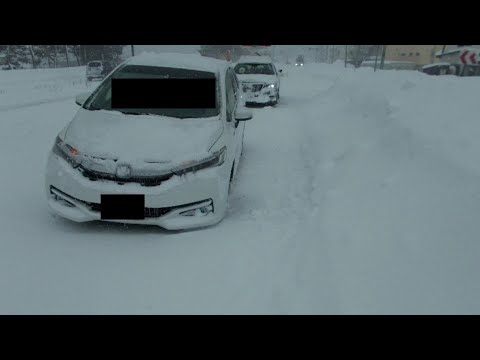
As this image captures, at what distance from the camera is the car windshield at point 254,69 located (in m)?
14.3

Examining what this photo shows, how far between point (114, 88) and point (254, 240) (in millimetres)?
2647

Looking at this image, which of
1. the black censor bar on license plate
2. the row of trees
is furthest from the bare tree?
the black censor bar on license plate

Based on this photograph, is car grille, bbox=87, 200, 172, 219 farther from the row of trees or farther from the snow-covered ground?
the row of trees

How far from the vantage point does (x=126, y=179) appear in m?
3.48

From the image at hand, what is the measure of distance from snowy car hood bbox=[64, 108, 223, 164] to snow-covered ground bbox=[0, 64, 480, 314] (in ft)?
2.70

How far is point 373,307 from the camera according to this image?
2627 mm

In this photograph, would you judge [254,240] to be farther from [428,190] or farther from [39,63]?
[39,63]

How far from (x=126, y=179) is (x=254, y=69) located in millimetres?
12018

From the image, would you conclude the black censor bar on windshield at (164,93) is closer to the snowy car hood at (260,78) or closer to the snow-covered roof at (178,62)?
the snow-covered roof at (178,62)

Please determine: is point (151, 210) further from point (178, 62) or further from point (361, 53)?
point (361, 53)

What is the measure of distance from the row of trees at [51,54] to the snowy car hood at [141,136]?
128 ft

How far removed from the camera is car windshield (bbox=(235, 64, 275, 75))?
14.3 meters

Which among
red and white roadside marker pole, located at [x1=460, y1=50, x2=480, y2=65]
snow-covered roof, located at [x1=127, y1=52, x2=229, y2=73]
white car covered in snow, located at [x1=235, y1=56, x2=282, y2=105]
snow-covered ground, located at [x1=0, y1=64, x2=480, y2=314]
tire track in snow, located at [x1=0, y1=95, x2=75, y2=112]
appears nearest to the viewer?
snow-covered ground, located at [x1=0, y1=64, x2=480, y2=314]

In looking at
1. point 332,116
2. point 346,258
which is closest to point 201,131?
point 346,258
